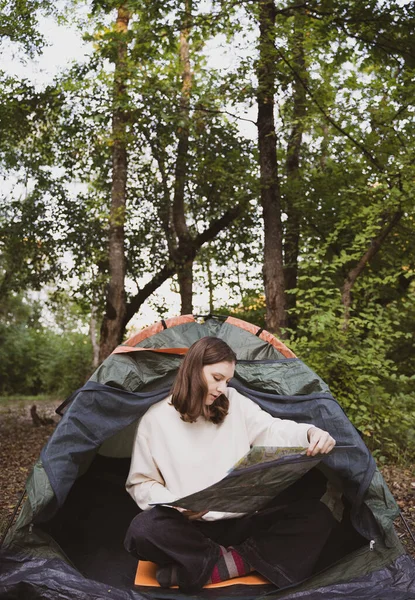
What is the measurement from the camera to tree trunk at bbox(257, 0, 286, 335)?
6109 mm

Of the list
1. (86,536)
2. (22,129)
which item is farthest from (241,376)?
(22,129)

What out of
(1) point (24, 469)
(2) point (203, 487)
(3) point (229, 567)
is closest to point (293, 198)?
(1) point (24, 469)

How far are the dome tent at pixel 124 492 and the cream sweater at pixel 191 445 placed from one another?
0.14m

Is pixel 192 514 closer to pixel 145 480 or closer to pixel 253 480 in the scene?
pixel 145 480

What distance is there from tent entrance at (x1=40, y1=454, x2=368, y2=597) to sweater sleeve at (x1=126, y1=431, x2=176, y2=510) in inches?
14.9

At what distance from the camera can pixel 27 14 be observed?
6504 mm

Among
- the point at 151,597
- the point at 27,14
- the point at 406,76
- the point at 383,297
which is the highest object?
the point at 27,14

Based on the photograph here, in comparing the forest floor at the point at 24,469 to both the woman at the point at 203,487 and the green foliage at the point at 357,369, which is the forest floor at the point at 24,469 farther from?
the woman at the point at 203,487

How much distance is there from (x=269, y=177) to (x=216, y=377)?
4231mm

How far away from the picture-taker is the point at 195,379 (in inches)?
103

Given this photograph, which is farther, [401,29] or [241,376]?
[401,29]

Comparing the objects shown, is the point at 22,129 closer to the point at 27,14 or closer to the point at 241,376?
the point at 27,14

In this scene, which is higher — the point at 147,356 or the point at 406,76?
the point at 406,76

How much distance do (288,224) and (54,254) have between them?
3577 millimetres
